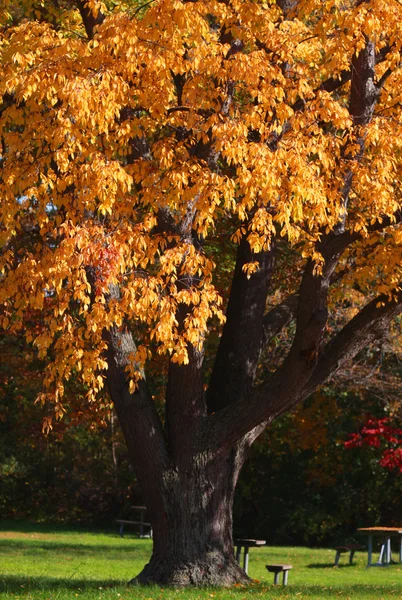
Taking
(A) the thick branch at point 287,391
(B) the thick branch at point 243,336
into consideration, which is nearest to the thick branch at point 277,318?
(B) the thick branch at point 243,336

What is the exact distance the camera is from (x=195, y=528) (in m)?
11.9

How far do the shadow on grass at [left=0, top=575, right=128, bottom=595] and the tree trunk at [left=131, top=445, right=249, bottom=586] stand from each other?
0.69 metres

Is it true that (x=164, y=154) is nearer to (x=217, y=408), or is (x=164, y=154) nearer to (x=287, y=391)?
(x=287, y=391)

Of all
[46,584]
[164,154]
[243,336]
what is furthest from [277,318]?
[46,584]

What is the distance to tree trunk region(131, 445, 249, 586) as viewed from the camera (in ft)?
38.6

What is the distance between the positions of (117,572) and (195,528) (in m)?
4.52

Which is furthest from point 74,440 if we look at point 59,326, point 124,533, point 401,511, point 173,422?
point 59,326

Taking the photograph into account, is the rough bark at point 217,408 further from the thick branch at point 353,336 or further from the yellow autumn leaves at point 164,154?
the yellow autumn leaves at point 164,154

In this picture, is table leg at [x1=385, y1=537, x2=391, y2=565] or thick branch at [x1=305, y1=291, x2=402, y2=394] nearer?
thick branch at [x1=305, y1=291, x2=402, y2=394]

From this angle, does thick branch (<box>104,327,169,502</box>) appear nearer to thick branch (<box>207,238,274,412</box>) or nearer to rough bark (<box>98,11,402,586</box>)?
rough bark (<box>98,11,402,586</box>)

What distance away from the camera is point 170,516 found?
471 inches

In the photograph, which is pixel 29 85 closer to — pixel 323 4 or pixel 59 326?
pixel 59 326

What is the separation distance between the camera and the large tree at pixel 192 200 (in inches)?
378

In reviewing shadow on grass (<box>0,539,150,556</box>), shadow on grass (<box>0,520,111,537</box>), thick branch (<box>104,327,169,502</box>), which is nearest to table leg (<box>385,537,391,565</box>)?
shadow on grass (<box>0,539,150,556</box>)
